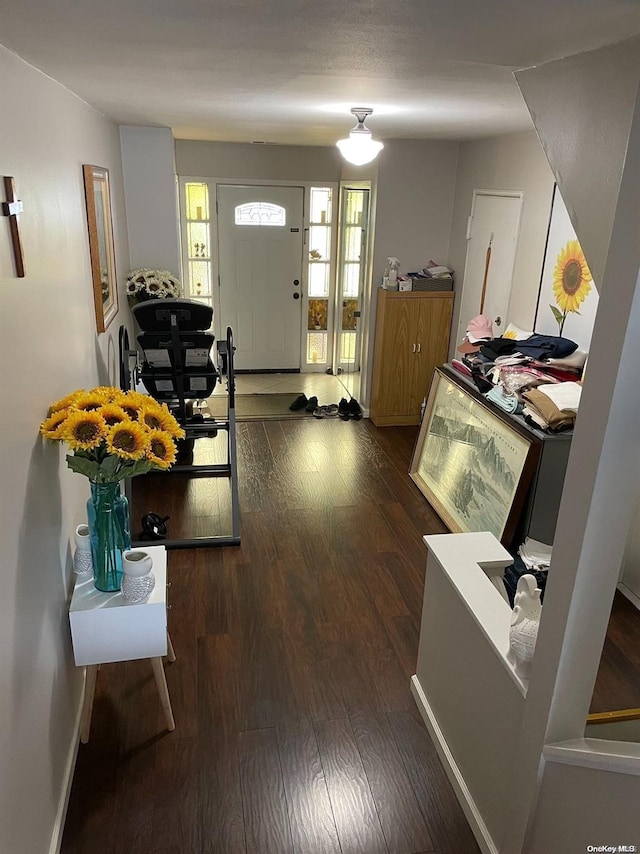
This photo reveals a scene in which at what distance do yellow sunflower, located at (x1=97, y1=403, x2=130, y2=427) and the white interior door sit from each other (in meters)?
3.08

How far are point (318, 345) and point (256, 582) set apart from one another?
4.08m

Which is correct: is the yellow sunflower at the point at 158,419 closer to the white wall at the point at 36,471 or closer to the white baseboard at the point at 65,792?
the white wall at the point at 36,471

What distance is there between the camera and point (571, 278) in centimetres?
348

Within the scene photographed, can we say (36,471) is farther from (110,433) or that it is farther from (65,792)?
(65,792)

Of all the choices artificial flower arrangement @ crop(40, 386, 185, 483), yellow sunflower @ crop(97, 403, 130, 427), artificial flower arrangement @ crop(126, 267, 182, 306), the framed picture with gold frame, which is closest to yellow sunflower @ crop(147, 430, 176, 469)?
artificial flower arrangement @ crop(40, 386, 185, 483)

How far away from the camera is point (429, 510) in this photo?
3969mm

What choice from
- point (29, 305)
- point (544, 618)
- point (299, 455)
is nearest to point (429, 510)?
point (299, 455)

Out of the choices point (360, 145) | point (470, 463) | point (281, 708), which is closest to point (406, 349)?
point (470, 463)

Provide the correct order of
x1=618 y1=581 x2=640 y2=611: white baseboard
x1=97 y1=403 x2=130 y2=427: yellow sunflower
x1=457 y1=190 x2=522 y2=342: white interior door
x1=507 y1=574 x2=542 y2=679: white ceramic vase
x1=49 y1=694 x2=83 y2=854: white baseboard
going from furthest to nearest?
x1=457 y1=190 x2=522 y2=342: white interior door → x1=618 y1=581 x2=640 y2=611: white baseboard → x1=97 y1=403 x2=130 y2=427: yellow sunflower → x1=49 y1=694 x2=83 y2=854: white baseboard → x1=507 y1=574 x2=542 y2=679: white ceramic vase

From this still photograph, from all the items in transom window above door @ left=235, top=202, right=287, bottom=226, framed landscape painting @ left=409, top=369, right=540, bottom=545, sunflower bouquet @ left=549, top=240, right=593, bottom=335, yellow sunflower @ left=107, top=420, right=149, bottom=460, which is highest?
transom window above door @ left=235, top=202, right=287, bottom=226

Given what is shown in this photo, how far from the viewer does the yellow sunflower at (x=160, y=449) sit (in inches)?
77.4

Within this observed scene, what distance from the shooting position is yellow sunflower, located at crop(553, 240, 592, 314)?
337 centimetres

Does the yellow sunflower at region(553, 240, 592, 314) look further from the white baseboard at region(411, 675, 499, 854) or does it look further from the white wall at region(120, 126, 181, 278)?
the white wall at region(120, 126, 181, 278)

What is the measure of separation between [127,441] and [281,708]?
124cm
